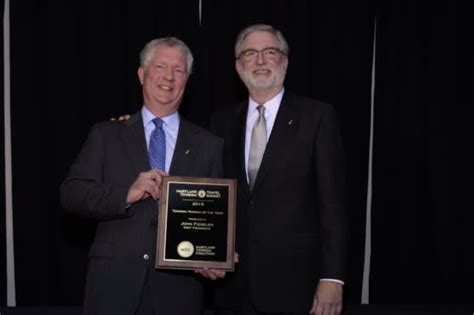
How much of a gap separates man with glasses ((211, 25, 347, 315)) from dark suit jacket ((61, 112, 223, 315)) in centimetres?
23

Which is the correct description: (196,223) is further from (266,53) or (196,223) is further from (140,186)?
(266,53)

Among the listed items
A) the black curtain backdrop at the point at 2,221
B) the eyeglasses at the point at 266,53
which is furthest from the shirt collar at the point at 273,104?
the black curtain backdrop at the point at 2,221

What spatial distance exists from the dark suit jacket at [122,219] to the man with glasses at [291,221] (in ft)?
0.74

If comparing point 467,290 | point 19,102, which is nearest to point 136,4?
point 19,102

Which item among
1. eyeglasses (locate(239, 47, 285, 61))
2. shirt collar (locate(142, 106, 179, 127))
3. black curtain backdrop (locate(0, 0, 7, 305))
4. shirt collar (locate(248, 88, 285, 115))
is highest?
eyeglasses (locate(239, 47, 285, 61))

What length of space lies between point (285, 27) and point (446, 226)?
213 cm

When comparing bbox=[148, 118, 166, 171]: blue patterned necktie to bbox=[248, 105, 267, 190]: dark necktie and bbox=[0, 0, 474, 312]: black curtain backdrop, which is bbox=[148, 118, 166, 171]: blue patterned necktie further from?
bbox=[0, 0, 474, 312]: black curtain backdrop

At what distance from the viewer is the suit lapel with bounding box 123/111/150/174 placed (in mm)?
2496

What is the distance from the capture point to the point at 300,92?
4.63 meters

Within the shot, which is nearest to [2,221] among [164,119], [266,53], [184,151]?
[164,119]

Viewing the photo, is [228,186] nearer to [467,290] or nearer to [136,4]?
[136,4]

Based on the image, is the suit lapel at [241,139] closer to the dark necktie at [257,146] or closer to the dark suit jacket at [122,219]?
the dark necktie at [257,146]

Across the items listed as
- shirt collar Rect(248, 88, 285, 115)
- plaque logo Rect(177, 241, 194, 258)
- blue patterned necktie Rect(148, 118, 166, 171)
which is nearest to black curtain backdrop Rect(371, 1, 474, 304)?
shirt collar Rect(248, 88, 285, 115)

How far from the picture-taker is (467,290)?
16.1 feet
